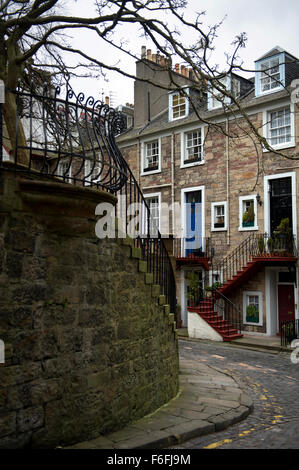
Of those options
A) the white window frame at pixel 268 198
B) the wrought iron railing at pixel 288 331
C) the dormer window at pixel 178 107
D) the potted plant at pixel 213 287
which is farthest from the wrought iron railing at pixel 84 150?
the dormer window at pixel 178 107

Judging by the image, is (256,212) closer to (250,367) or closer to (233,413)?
(250,367)

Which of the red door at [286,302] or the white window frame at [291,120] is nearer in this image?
the white window frame at [291,120]

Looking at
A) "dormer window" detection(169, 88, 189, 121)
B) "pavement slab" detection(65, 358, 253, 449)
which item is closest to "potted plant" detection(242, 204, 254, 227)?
"dormer window" detection(169, 88, 189, 121)

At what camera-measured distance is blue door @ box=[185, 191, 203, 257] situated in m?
19.7

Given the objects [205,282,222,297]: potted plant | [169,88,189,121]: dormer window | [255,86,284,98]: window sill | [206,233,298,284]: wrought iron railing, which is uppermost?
[169,88,189,121]: dormer window

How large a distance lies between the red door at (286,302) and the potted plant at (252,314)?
89 centimetres

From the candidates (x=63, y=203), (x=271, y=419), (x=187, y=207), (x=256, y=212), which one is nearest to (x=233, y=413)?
(x=271, y=419)

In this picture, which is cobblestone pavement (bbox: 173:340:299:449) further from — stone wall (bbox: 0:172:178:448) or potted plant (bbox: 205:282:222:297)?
potted plant (bbox: 205:282:222:297)

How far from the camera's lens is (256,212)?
17594 millimetres

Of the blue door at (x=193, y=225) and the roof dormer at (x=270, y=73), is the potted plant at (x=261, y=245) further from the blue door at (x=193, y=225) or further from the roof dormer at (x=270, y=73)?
the roof dormer at (x=270, y=73)

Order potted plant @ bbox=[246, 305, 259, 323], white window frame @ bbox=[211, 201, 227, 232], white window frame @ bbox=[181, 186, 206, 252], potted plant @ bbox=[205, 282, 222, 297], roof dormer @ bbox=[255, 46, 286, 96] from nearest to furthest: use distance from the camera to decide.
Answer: potted plant @ bbox=[246, 305, 259, 323] → roof dormer @ bbox=[255, 46, 286, 96] → potted plant @ bbox=[205, 282, 222, 297] → white window frame @ bbox=[211, 201, 227, 232] → white window frame @ bbox=[181, 186, 206, 252]

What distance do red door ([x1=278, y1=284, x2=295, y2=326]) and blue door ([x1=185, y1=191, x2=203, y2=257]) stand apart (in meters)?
4.00

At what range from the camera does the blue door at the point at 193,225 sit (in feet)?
64.7

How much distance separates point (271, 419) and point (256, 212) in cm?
1147
